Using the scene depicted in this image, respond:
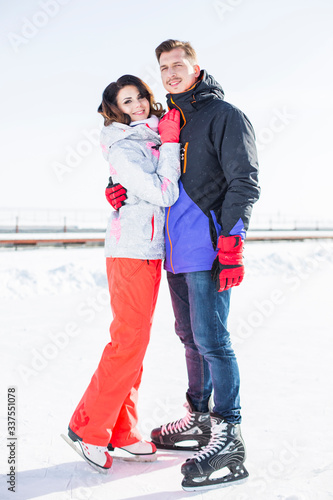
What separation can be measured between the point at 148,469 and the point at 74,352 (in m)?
1.97

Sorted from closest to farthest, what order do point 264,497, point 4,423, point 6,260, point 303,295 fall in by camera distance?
point 264,497 → point 4,423 → point 303,295 → point 6,260

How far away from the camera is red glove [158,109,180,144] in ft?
7.53

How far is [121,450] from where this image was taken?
7.99ft

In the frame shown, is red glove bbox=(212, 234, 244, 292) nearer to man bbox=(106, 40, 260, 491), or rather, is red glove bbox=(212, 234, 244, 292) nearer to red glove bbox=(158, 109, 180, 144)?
man bbox=(106, 40, 260, 491)

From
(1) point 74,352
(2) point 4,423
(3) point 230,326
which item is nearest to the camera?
(2) point 4,423

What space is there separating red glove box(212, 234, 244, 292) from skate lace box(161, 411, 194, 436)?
3.07 feet

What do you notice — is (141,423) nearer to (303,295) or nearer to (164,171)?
(164,171)

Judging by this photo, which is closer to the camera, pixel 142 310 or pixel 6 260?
pixel 142 310

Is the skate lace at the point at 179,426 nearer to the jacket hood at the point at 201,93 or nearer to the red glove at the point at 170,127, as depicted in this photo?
the red glove at the point at 170,127

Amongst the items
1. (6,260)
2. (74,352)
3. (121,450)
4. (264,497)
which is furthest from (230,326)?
(6,260)

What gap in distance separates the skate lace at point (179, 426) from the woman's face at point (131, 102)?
1881mm

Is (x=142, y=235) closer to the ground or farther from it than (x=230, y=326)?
farther from it

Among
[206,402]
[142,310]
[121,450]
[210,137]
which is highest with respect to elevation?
[210,137]

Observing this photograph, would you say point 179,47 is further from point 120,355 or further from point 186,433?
point 186,433
